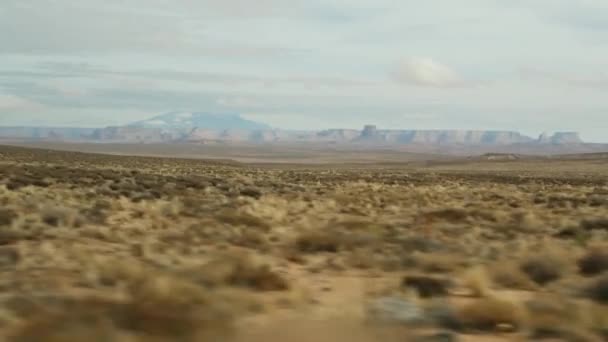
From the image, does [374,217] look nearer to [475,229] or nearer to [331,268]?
[475,229]

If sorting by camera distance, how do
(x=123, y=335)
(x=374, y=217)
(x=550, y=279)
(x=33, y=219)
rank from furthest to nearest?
(x=374, y=217) → (x=33, y=219) → (x=550, y=279) → (x=123, y=335)

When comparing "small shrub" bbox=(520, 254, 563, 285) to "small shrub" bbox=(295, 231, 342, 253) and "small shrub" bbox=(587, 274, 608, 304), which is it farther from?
"small shrub" bbox=(295, 231, 342, 253)

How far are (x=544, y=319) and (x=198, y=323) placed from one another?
385 cm

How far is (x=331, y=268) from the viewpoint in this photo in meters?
12.2

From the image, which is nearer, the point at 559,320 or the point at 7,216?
the point at 559,320

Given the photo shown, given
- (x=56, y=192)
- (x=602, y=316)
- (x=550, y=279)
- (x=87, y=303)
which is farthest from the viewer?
(x=56, y=192)

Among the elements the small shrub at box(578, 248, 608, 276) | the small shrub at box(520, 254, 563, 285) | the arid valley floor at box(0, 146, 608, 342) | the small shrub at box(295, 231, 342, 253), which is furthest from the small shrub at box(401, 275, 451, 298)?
the small shrub at box(295, 231, 342, 253)

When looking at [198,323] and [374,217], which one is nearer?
[198,323]

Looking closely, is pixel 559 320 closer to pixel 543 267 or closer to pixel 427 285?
pixel 427 285

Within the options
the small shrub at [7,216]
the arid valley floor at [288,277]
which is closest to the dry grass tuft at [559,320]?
the arid valley floor at [288,277]

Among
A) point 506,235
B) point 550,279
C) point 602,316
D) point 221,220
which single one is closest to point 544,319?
point 602,316

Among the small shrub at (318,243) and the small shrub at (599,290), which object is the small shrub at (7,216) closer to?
the small shrub at (318,243)

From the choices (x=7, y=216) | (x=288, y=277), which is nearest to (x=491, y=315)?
(x=288, y=277)

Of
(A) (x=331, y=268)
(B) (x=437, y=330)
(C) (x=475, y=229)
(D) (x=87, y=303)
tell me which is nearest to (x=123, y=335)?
(D) (x=87, y=303)
